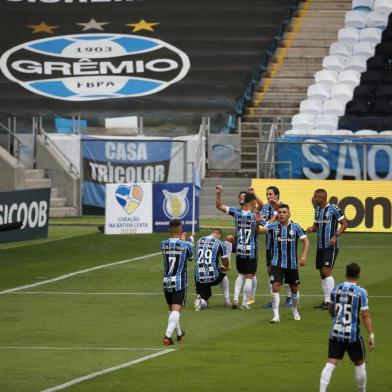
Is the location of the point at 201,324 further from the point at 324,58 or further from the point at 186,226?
the point at 324,58

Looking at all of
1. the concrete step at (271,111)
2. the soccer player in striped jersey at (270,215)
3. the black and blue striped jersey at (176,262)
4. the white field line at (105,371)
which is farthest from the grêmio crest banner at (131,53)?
the white field line at (105,371)

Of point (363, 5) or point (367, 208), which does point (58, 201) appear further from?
point (363, 5)

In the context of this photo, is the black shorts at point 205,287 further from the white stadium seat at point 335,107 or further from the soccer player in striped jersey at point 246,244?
the white stadium seat at point 335,107

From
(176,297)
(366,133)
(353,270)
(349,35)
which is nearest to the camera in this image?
(353,270)

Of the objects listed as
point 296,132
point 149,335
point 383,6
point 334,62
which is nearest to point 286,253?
point 149,335

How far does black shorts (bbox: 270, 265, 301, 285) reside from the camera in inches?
909

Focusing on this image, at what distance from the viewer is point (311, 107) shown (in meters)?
49.9

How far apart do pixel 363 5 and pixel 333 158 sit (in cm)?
1279

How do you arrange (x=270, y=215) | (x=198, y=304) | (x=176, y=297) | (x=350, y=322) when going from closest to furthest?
(x=350, y=322) → (x=176, y=297) → (x=198, y=304) → (x=270, y=215)

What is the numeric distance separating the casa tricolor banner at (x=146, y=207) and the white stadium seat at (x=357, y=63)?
13.7 metres

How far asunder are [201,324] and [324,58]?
31.8m

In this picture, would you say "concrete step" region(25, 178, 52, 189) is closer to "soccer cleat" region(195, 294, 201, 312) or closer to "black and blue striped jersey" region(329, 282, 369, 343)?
"soccer cleat" region(195, 294, 201, 312)

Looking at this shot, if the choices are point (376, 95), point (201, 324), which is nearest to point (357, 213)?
point (376, 95)

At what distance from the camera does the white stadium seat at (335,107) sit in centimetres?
4941
